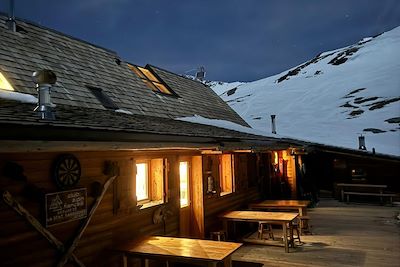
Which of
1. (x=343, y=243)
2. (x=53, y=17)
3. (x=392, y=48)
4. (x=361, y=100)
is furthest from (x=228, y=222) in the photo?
(x=53, y=17)

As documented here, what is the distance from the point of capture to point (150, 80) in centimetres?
1270

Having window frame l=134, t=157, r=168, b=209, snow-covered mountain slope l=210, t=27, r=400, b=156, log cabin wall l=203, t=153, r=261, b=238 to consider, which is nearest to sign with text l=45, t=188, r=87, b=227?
window frame l=134, t=157, r=168, b=209

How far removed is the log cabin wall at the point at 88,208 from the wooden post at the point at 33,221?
9cm

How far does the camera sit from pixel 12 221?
4199mm

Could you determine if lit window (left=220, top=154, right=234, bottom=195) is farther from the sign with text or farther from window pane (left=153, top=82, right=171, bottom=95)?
the sign with text

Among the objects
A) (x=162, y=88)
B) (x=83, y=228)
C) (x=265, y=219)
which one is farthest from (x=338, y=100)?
(x=83, y=228)

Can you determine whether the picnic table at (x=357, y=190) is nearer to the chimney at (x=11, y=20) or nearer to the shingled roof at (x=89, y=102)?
the shingled roof at (x=89, y=102)

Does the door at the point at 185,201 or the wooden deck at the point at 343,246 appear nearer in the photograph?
the wooden deck at the point at 343,246

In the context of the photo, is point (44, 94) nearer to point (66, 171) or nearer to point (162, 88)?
point (66, 171)

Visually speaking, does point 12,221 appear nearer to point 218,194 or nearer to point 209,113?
point 218,194

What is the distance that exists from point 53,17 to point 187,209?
591ft

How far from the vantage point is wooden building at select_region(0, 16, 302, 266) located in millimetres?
4094

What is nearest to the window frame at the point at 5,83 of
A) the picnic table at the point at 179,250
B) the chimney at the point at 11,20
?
the chimney at the point at 11,20

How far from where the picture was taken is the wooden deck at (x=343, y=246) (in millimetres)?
7360
